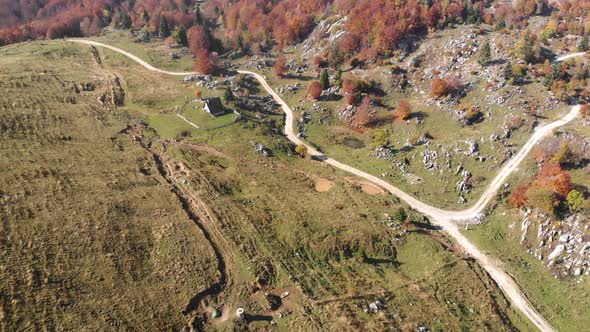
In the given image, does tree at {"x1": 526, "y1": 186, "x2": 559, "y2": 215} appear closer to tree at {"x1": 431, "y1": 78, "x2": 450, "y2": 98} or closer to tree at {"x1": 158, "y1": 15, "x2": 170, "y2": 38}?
tree at {"x1": 431, "y1": 78, "x2": 450, "y2": 98}

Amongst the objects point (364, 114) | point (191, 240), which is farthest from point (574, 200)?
point (191, 240)

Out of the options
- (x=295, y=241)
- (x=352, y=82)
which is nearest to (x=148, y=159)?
(x=295, y=241)

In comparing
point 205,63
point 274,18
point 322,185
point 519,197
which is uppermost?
point 274,18

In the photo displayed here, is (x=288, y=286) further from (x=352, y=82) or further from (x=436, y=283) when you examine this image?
(x=352, y=82)

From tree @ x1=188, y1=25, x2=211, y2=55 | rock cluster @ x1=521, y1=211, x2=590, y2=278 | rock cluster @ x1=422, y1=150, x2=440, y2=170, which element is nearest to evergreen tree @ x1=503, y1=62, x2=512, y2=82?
rock cluster @ x1=422, y1=150, x2=440, y2=170

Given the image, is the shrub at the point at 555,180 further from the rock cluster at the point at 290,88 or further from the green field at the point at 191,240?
the rock cluster at the point at 290,88

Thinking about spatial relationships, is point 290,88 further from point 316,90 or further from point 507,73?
point 507,73
